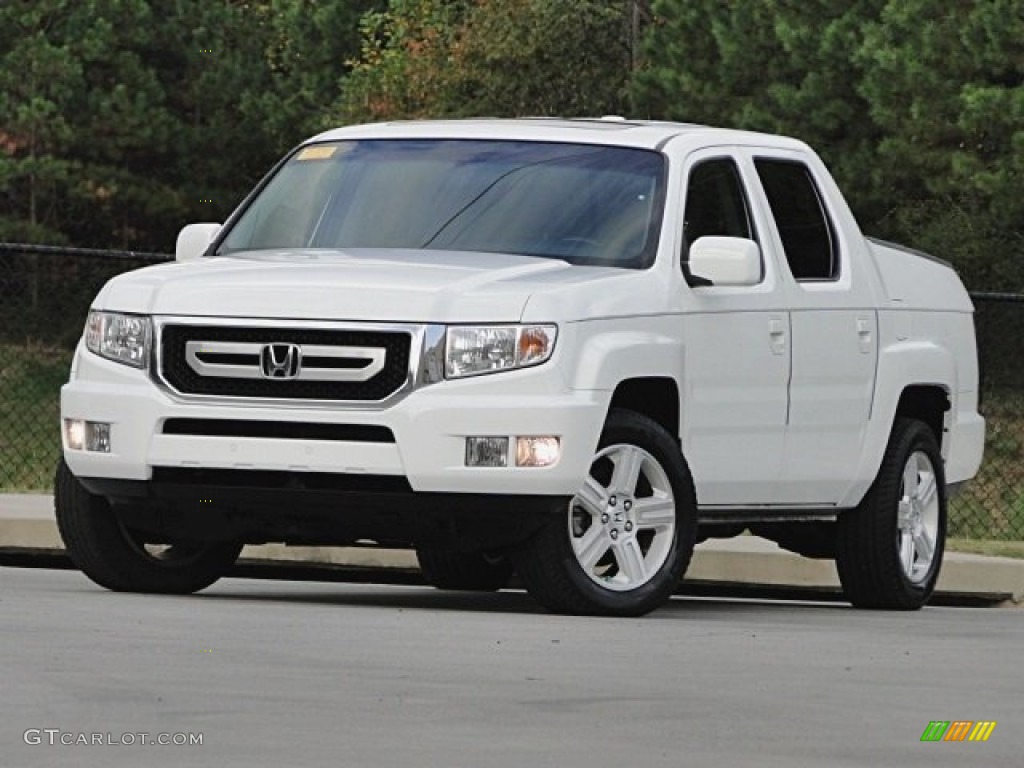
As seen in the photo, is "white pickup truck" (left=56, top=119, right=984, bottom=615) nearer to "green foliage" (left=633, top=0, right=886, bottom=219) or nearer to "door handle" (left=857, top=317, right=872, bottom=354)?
"door handle" (left=857, top=317, right=872, bottom=354)

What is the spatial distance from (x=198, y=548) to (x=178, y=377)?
1.41 m

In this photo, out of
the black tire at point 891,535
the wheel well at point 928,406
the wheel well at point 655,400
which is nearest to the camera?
the wheel well at point 655,400

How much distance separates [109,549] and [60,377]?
1293 centimetres

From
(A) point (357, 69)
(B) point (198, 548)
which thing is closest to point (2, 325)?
(B) point (198, 548)

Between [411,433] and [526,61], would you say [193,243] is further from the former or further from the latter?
Result: [526,61]

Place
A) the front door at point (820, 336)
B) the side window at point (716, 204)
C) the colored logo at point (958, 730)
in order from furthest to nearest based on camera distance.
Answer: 1. the front door at point (820, 336)
2. the side window at point (716, 204)
3. the colored logo at point (958, 730)

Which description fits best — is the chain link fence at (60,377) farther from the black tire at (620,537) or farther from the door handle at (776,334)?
the black tire at (620,537)

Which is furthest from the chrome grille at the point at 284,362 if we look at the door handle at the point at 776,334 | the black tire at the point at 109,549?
the door handle at the point at 776,334

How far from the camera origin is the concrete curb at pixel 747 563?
1609 cm

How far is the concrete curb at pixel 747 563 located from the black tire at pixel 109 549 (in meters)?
3.11

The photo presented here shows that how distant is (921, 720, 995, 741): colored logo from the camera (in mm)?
8594

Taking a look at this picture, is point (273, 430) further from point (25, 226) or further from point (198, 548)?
point (25, 226)

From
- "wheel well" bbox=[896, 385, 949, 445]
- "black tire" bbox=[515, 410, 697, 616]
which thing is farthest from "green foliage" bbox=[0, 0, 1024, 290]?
"black tire" bbox=[515, 410, 697, 616]

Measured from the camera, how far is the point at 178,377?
12422 mm
